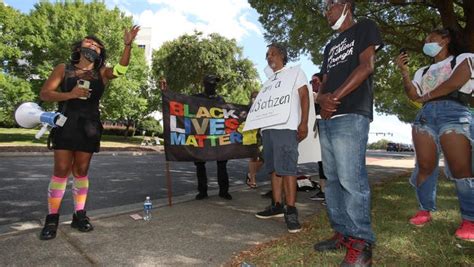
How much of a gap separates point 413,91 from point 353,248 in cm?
220

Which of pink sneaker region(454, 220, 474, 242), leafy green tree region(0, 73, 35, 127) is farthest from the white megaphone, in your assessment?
leafy green tree region(0, 73, 35, 127)

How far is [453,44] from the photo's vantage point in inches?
157

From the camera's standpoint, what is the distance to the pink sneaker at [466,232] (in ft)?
11.1

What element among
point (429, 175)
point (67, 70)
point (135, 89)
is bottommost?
point (429, 175)

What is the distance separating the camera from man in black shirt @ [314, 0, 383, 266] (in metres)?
2.79

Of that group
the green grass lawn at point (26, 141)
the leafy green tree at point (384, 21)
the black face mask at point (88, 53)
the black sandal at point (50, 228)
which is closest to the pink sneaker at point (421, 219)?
the black sandal at point (50, 228)

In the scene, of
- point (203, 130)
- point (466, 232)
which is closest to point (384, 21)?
point (203, 130)

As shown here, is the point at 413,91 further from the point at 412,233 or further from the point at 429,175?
the point at 412,233

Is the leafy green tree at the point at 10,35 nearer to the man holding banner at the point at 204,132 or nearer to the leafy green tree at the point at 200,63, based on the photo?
the leafy green tree at the point at 200,63

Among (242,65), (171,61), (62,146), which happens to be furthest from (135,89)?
(62,146)

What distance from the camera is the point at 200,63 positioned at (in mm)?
29062

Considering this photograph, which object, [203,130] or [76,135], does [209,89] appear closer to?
[203,130]

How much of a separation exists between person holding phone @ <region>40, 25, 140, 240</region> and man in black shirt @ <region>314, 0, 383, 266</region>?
225cm

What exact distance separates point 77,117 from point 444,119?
3763 millimetres
